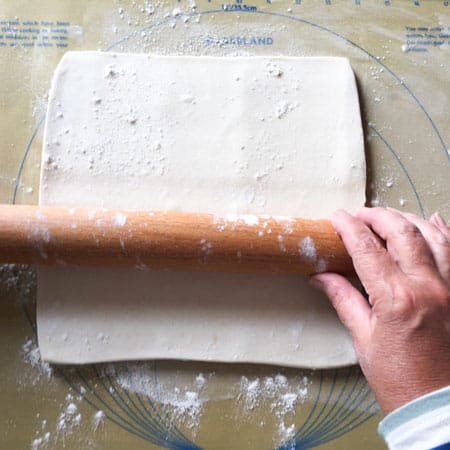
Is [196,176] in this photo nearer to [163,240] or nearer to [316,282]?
[163,240]

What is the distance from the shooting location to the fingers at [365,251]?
2.68 feet

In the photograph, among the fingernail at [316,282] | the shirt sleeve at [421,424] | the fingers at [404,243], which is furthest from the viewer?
the fingernail at [316,282]

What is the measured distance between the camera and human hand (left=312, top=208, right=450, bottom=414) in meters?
0.75

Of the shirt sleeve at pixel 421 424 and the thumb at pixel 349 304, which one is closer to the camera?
the shirt sleeve at pixel 421 424

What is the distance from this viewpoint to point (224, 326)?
0.97 metres

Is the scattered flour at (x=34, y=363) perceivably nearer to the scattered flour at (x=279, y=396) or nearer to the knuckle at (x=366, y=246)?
the scattered flour at (x=279, y=396)

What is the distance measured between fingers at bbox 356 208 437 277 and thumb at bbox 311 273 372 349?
106 millimetres

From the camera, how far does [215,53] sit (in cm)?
112

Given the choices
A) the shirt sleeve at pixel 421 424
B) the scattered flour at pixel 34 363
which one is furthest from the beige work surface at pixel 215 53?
the shirt sleeve at pixel 421 424

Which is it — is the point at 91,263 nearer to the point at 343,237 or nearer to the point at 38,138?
the point at 38,138

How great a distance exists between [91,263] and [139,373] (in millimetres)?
277

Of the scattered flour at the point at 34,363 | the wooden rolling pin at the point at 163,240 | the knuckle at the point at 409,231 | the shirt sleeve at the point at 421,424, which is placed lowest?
the scattered flour at the point at 34,363

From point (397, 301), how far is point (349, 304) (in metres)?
0.12

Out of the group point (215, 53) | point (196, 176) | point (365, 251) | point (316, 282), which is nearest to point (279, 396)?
point (316, 282)
